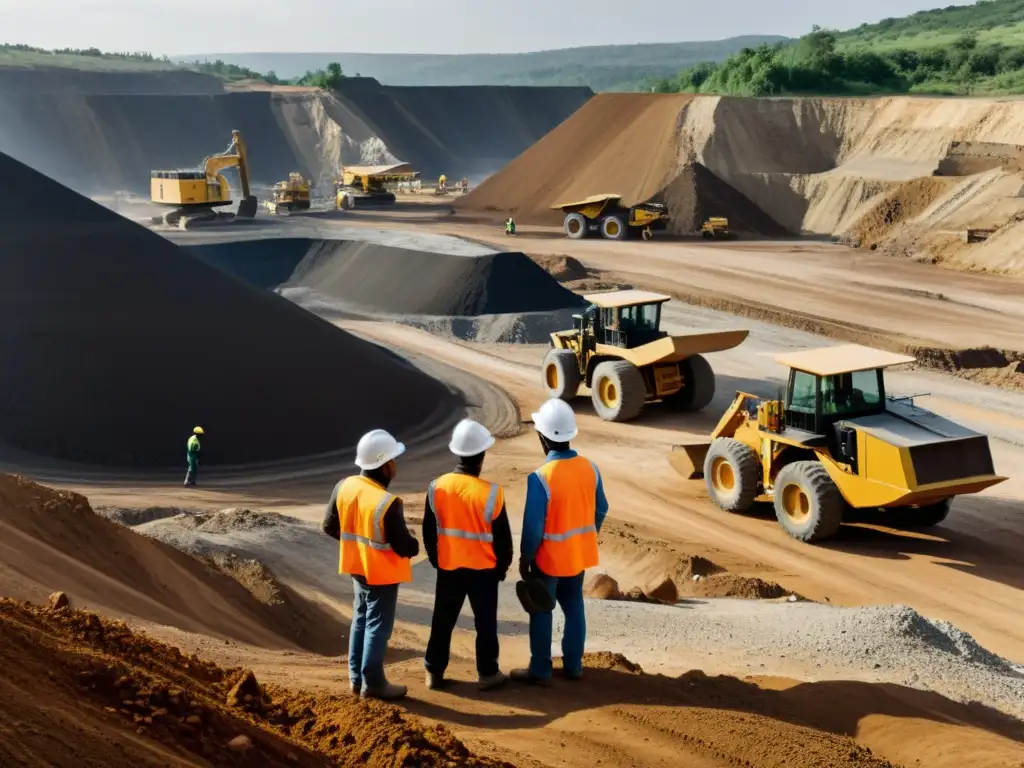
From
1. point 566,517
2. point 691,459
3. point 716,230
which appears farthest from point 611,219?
point 566,517

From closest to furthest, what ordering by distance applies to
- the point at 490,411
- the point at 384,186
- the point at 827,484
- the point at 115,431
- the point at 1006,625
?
the point at 1006,625 → the point at 827,484 → the point at 115,431 → the point at 490,411 → the point at 384,186

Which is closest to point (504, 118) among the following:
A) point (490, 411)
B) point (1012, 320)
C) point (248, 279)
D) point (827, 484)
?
point (248, 279)

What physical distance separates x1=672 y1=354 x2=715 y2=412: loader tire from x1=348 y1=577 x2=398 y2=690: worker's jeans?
14.2 meters

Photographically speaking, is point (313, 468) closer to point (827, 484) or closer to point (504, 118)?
point (827, 484)

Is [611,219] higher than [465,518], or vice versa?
[611,219]

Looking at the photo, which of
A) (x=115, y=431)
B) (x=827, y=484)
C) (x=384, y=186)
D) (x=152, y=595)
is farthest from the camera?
(x=384, y=186)

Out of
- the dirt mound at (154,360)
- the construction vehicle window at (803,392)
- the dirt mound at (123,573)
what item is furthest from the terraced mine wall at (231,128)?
the dirt mound at (123,573)

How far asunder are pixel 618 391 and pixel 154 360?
24.1 ft

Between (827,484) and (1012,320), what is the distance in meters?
19.3

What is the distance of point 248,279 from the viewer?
1480 inches

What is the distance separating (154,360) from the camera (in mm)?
18719

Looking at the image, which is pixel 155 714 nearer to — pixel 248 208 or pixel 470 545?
pixel 470 545

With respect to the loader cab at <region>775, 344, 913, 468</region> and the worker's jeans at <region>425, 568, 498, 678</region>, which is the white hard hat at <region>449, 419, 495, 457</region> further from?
the loader cab at <region>775, 344, 913, 468</region>

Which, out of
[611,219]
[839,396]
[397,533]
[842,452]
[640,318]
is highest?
[611,219]
